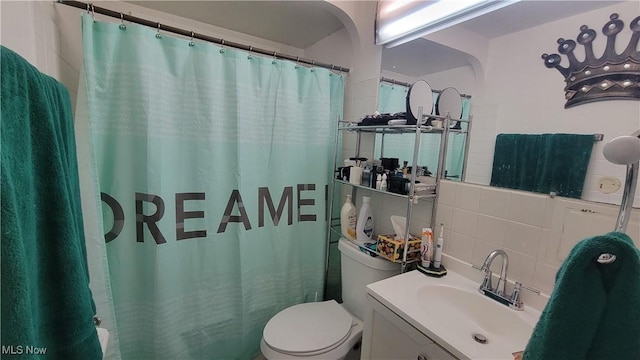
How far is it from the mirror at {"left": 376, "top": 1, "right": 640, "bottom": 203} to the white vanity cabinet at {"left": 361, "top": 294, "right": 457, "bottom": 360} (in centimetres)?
65

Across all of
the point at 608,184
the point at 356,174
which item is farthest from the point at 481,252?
the point at 356,174

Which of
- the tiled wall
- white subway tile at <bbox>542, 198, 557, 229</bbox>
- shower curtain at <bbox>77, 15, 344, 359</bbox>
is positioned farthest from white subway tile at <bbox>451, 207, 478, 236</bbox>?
shower curtain at <bbox>77, 15, 344, 359</bbox>

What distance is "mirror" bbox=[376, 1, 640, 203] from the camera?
0.79 metres

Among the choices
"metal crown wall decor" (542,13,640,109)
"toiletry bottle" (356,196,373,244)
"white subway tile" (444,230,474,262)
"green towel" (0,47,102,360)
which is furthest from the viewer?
"toiletry bottle" (356,196,373,244)

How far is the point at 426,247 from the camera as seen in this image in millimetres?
1165

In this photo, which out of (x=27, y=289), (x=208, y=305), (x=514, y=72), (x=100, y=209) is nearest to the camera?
(x=27, y=289)

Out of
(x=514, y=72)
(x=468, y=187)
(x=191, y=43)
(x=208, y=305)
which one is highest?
(x=191, y=43)

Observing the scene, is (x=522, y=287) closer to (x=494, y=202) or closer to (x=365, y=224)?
(x=494, y=202)

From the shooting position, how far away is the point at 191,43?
1.25 m

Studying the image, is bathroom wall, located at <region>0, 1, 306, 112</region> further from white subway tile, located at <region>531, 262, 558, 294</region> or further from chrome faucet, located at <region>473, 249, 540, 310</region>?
white subway tile, located at <region>531, 262, 558, 294</region>

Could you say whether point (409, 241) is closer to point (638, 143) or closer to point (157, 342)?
point (638, 143)

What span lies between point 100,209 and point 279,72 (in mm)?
1066

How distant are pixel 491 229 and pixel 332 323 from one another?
2.75ft

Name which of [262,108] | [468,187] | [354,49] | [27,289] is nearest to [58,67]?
[262,108]
